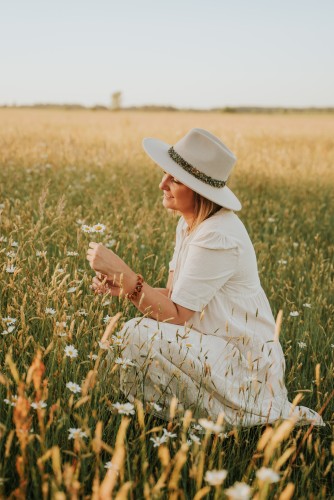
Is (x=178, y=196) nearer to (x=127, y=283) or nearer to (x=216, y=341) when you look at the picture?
(x=127, y=283)

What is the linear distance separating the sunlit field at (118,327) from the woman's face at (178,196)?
0.33m

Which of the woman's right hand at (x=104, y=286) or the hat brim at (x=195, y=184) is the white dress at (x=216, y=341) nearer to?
the hat brim at (x=195, y=184)

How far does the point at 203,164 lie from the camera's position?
294cm

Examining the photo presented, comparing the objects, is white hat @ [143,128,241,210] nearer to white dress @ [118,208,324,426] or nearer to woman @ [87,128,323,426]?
woman @ [87,128,323,426]

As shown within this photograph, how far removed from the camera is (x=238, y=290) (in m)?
2.81

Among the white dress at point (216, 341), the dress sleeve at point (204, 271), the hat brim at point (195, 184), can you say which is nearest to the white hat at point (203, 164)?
the hat brim at point (195, 184)

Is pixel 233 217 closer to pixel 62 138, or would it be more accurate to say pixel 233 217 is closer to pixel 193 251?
pixel 193 251

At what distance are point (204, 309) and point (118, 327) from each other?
42cm

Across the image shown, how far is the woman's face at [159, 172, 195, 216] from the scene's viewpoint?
115 inches

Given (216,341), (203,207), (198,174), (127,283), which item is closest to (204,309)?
(216,341)

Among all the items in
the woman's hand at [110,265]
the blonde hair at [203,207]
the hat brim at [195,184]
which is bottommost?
the woman's hand at [110,265]

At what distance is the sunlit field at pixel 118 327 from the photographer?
5.29ft

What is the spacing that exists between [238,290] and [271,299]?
1075 millimetres

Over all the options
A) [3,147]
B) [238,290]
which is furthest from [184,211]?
[3,147]
